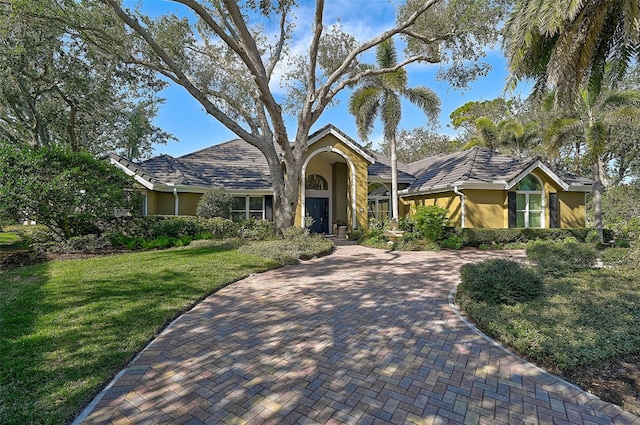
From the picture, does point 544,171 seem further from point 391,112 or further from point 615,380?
point 615,380

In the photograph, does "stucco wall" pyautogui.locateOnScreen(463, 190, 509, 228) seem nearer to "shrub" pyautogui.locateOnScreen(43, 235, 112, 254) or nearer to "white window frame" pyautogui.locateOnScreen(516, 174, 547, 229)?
"white window frame" pyautogui.locateOnScreen(516, 174, 547, 229)

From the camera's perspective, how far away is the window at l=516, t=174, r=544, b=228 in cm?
1580

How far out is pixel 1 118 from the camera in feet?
66.0

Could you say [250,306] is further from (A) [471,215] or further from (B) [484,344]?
(A) [471,215]

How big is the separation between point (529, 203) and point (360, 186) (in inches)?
345

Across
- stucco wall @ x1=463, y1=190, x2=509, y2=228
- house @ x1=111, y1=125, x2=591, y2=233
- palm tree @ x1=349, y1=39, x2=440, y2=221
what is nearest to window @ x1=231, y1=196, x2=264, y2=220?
house @ x1=111, y1=125, x2=591, y2=233

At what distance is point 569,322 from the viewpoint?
462cm

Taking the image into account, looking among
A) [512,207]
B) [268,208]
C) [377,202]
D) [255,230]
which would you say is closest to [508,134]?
[512,207]

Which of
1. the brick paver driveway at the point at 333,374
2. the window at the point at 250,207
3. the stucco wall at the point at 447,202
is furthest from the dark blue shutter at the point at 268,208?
the brick paver driveway at the point at 333,374

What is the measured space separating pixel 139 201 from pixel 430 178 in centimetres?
1529

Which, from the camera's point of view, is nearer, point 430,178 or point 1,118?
point 430,178

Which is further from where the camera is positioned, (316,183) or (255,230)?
(316,183)

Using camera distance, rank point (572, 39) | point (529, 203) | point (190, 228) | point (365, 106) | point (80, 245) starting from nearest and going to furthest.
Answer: point (572, 39) → point (80, 245) → point (190, 228) → point (529, 203) → point (365, 106)

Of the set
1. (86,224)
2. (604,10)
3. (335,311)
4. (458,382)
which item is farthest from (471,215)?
(86,224)
